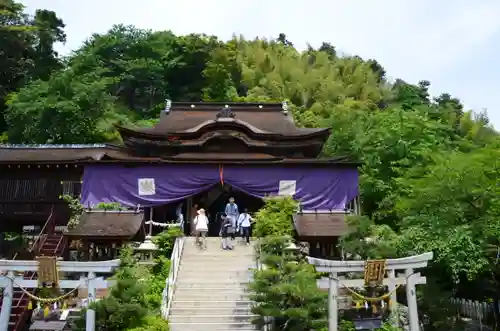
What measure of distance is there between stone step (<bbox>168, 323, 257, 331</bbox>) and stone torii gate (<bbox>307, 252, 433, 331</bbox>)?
7.12 ft

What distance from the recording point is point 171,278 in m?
14.0

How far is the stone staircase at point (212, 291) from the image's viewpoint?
12711 mm

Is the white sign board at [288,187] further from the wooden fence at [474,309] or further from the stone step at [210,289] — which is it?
the stone step at [210,289]

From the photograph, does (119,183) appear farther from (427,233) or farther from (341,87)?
(341,87)

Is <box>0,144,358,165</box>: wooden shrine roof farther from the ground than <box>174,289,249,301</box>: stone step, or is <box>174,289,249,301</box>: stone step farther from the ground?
<box>0,144,358,165</box>: wooden shrine roof

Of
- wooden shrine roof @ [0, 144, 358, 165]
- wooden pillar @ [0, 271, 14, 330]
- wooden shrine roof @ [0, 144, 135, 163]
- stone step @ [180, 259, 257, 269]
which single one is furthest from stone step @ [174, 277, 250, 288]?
wooden shrine roof @ [0, 144, 135, 163]

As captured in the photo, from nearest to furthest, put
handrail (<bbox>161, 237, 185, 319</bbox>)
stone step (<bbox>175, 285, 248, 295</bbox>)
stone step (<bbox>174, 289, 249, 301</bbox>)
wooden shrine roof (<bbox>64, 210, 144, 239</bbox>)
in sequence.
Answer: handrail (<bbox>161, 237, 185, 319</bbox>), stone step (<bbox>174, 289, 249, 301</bbox>), stone step (<bbox>175, 285, 248, 295</bbox>), wooden shrine roof (<bbox>64, 210, 144, 239</bbox>)

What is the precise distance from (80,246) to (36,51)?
30299 millimetres

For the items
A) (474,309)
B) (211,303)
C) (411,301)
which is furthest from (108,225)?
(474,309)

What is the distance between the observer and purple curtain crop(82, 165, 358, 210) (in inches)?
830

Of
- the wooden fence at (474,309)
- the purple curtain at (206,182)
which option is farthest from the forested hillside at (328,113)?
the purple curtain at (206,182)

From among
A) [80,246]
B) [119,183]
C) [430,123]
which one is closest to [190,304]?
[80,246]

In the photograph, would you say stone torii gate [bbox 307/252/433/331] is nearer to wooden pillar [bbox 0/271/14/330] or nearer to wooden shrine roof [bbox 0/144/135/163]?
wooden pillar [bbox 0/271/14/330]

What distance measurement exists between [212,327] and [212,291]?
1593mm
